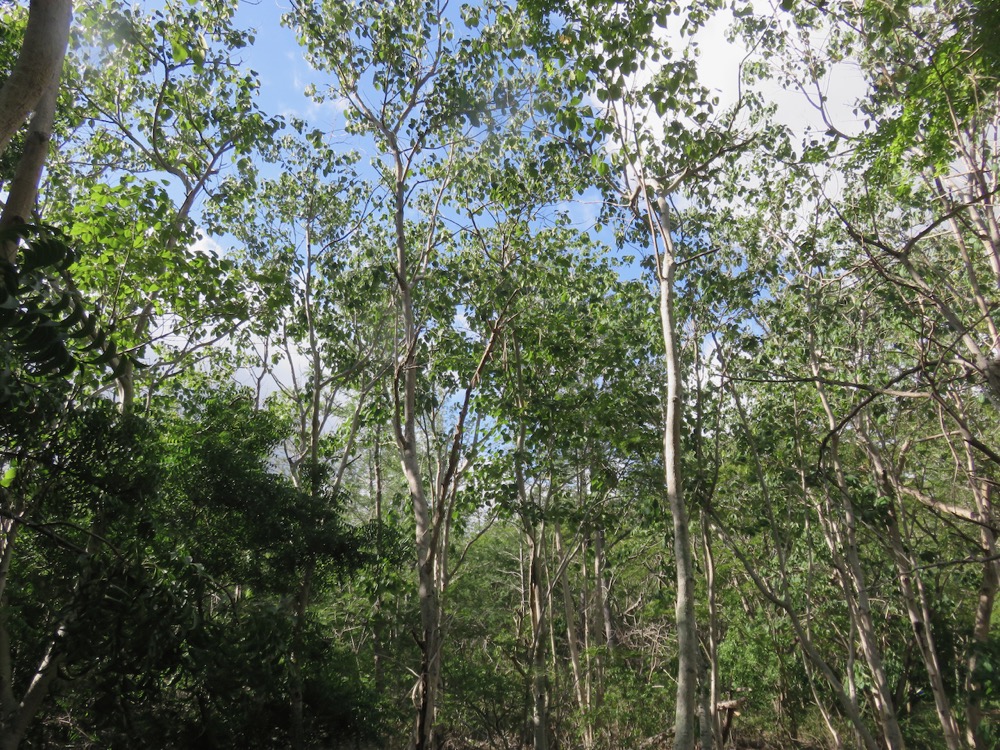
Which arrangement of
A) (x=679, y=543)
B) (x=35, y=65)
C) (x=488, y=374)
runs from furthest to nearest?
(x=488, y=374) → (x=679, y=543) → (x=35, y=65)

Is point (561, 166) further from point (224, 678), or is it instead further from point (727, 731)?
point (727, 731)

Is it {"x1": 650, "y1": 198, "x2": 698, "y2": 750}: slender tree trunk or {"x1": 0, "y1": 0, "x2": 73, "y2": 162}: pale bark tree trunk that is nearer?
{"x1": 0, "y1": 0, "x2": 73, "y2": 162}: pale bark tree trunk

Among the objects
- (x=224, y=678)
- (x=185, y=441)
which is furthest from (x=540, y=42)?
(x=185, y=441)

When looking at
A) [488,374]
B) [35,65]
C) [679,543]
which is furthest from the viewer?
[488,374]

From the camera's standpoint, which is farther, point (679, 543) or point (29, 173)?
point (679, 543)

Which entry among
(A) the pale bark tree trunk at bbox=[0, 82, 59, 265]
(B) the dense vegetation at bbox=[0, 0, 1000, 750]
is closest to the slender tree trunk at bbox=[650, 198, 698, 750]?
(B) the dense vegetation at bbox=[0, 0, 1000, 750]

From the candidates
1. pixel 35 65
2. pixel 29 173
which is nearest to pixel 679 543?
pixel 29 173

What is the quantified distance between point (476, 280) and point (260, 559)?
3.95 metres

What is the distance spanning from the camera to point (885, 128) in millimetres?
4422

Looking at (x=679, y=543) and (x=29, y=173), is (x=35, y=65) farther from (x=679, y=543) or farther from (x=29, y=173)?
(x=679, y=543)

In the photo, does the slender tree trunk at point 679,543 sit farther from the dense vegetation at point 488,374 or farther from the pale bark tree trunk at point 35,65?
the pale bark tree trunk at point 35,65

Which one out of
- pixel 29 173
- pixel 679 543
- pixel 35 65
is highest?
pixel 35 65

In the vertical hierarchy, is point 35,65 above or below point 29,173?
above

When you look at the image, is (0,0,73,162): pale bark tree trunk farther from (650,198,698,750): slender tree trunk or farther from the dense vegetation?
(650,198,698,750): slender tree trunk
